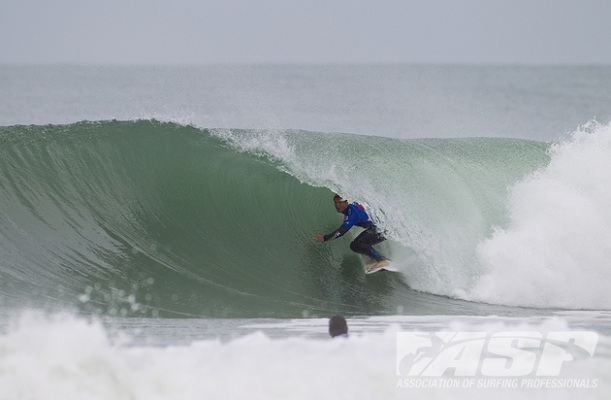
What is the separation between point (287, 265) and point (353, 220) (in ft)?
3.51

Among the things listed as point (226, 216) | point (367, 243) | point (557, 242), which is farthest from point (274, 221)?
point (557, 242)

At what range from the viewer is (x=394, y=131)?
112ft

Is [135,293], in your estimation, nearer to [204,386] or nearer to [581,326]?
[204,386]

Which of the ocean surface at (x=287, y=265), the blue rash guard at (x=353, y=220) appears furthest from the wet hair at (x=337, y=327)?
the blue rash guard at (x=353, y=220)

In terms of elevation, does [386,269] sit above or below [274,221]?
below

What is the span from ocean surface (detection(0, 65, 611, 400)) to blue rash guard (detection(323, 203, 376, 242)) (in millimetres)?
532

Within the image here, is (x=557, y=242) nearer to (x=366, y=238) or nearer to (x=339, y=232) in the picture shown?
(x=366, y=238)

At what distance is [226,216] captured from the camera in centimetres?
1070

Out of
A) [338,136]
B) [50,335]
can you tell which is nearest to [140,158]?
[338,136]

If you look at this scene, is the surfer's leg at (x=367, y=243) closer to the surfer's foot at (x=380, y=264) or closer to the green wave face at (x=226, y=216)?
the surfer's foot at (x=380, y=264)

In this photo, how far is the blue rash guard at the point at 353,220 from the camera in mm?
9125

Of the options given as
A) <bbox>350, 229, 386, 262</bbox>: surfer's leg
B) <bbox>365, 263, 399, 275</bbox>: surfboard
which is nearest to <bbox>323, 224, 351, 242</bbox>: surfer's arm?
<bbox>350, 229, 386, 262</bbox>: surfer's leg

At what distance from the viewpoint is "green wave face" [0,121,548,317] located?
869 cm

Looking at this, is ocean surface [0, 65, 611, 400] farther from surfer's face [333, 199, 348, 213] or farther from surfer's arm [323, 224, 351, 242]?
surfer's face [333, 199, 348, 213]
